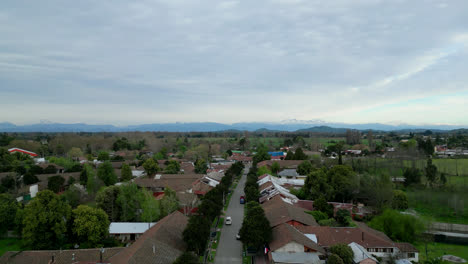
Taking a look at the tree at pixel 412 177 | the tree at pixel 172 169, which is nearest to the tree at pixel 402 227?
the tree at pixel 412 177

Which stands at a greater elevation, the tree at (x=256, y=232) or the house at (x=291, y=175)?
the tree at (x=256, y=232)

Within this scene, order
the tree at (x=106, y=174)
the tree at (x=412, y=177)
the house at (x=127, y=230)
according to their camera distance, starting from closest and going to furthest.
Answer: the house at (x=127, y=230), the tree at (x=106, y=174), the tree at (x=412, y=177)

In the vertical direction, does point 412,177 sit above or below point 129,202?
below

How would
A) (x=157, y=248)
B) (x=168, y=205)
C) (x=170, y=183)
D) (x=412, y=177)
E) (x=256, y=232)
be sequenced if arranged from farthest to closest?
1. (x=412, y=177)
2. (x=170, y=183)
3. (x=168, y=205)
4. (x=256, y=232)
5. (x=157, y=248)

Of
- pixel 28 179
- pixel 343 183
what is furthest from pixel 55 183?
pixel 343 183

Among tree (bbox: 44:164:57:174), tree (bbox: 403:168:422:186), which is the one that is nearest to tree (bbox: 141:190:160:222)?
tree (bbox: 44:164:57:174)

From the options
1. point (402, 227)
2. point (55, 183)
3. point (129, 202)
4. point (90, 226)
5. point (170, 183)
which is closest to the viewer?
point (90, 226)

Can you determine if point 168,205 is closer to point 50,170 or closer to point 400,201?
point 400,201

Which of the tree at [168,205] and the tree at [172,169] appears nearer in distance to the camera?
the tree at [168,205]

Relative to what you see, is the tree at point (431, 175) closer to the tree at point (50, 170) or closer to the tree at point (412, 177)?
the tree at point (412, 177)
